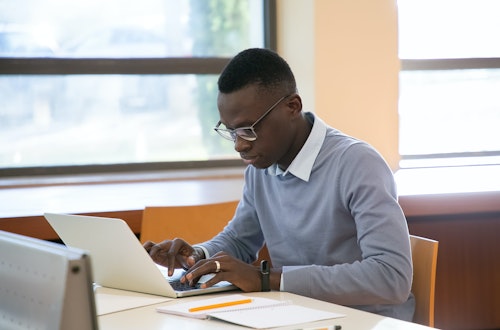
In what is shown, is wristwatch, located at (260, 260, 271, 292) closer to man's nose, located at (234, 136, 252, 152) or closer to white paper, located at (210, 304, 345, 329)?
white paper, located at (210, 304, 345, 329)

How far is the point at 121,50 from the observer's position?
383 cm

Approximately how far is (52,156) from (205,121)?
28.1 inches

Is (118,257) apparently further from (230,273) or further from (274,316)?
(274,316)

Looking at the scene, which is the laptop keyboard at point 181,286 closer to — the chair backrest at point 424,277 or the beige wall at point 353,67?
the chair backrest at point 424,277

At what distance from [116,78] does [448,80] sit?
5.19ft

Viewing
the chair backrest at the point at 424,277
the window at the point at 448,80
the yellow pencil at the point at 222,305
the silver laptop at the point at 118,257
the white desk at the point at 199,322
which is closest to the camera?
the white desk at the point at 199,322

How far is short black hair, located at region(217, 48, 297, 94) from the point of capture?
1.98 meters

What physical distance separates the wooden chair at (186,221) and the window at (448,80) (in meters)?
1.64

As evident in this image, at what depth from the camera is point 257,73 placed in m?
1.98

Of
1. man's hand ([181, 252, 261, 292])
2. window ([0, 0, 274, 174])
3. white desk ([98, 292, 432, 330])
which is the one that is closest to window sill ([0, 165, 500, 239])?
window ([0, 0, 274, 174])


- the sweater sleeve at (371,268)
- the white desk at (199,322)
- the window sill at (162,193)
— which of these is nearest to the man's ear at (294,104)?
the sweater sleeve at (371,268)

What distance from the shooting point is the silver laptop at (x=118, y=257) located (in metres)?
→ 1.72

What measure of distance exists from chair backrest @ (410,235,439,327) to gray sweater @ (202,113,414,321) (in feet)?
0.10

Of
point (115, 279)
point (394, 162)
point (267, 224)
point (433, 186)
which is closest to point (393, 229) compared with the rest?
point (267, 224)
